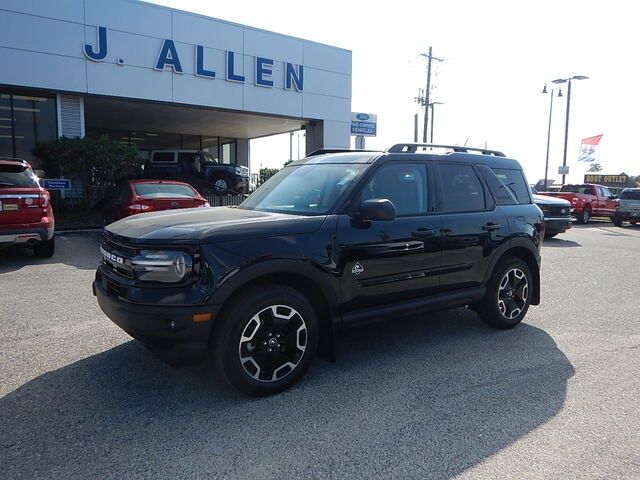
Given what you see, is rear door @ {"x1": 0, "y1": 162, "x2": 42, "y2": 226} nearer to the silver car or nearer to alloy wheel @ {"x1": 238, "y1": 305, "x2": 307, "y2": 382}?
alloy wheel @ {"x1": 238, "y1": 305, "x2": 307, "y2": 382}

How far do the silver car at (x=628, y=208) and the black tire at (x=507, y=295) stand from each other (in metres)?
19.9

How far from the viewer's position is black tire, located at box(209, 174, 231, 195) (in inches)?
→ 763

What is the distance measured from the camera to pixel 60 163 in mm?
13516

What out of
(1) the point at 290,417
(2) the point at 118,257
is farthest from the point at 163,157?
(1) the point at 290,417

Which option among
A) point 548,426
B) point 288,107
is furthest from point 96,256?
point 288,107

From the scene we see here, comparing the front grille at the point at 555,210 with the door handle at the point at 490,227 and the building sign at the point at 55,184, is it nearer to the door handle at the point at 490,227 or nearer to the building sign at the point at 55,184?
the door handle at the point at 490,227

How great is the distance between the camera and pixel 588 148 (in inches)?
1629

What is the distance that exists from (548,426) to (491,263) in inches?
80.0

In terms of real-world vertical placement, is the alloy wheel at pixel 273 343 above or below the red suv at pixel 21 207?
below

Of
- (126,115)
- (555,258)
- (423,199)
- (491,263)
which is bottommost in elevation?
(555,258)

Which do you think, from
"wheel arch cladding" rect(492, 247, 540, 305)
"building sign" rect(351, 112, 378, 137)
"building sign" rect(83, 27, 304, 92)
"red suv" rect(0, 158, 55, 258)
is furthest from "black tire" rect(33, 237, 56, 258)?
"building sign" rect(351, 112, 378, 137)

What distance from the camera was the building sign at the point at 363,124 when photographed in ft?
68.0

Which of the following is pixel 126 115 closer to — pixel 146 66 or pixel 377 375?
pixel 146 66

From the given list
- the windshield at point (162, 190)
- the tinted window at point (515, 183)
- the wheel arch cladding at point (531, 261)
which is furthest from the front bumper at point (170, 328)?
the windshield at point (162, 190)
